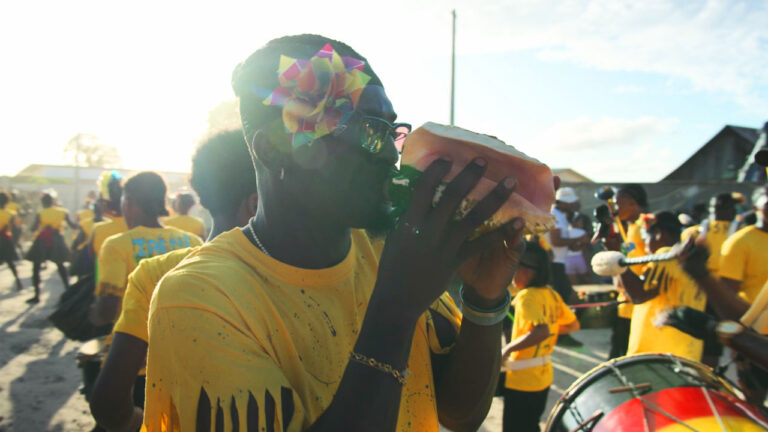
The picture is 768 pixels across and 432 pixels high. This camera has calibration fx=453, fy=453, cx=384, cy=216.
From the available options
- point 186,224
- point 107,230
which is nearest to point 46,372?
point 107,230

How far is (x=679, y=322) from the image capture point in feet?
9.55

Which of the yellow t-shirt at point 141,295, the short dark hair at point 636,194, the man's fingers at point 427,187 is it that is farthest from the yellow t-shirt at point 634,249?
the man's fingers at point 427,187

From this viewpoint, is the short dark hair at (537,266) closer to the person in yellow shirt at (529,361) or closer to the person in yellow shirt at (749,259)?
the person in yellow shirt at (529,361)

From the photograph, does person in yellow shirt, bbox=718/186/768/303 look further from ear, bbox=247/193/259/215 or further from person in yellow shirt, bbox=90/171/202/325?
person in yellow shirt, bbox=90/171/202/325

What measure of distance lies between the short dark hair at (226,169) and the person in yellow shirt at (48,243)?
8982 mm

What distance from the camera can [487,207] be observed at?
0.93 metres

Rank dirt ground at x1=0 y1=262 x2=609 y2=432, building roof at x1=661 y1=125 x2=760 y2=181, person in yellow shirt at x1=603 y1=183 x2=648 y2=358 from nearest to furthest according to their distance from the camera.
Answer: dirt ground at x1=0 y1=262 x2=609 y2=432
person in yellow shirt at x1=603 y1=183 x2=648 y2=358
building roof at x1=661 y1=125 x2=760 y2=181

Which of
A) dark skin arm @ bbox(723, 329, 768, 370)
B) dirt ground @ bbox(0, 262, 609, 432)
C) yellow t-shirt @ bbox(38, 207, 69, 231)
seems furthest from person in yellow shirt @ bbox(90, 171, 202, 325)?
yellow t-shirt @ bbox(38, 207, 69, 231)

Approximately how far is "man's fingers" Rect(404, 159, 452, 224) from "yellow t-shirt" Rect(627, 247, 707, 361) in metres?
3.46

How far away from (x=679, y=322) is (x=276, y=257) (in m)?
2.83

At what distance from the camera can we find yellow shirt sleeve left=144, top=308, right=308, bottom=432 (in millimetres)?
860

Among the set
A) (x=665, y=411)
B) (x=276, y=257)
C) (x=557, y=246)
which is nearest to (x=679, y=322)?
(x=665, y=411)

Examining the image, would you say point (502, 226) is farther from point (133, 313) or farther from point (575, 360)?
point (575, 360)

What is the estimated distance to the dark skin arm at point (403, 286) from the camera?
892 millimetres
